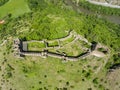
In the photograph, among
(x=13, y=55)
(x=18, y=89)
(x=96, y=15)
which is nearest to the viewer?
(x=18, y=89)

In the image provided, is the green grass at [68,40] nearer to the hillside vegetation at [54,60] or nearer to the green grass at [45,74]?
the hillside vegetation at [54,60]

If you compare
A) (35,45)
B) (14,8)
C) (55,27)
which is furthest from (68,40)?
(14,8)

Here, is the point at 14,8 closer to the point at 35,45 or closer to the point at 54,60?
the point at 35,45

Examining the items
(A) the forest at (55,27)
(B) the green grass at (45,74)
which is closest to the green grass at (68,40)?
(A) the forest at (55,27)

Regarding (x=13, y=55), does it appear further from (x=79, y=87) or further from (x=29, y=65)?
(x=79, y=87)

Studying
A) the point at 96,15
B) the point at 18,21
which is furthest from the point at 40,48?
the point at 96,15

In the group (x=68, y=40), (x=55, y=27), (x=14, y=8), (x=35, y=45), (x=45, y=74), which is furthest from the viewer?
(x=14, y=8)

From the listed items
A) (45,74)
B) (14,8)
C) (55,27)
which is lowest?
(14,8)

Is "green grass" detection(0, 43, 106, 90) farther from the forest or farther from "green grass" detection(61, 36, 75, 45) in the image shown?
the forest
